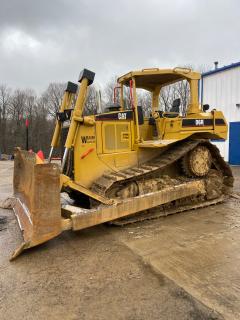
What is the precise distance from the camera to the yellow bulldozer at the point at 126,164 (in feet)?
15.9

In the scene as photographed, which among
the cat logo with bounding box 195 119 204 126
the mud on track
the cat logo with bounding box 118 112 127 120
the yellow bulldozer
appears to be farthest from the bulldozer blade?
the cat logo with bounding box 195 119 204 126

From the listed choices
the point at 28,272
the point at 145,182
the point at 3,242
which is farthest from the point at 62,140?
the point at 28,272

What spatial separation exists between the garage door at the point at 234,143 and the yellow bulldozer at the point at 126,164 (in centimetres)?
791

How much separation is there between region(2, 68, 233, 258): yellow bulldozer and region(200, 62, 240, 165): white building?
8.03 m

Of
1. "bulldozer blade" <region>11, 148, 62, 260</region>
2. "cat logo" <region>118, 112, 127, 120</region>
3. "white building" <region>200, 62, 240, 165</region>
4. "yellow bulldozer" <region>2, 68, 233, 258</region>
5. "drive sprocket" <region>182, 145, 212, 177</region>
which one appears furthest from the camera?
"white building" <region>200, 62, 240, 165</region>

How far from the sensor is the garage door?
47.6 feet

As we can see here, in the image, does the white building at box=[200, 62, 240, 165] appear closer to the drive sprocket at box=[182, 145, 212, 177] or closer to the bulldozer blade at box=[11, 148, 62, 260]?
the drive sprocket at box=[182, 145, 212, 177]

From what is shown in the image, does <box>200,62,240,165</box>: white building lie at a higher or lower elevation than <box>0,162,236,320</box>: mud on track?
higher

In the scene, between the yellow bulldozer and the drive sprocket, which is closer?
the yellow bulldozer

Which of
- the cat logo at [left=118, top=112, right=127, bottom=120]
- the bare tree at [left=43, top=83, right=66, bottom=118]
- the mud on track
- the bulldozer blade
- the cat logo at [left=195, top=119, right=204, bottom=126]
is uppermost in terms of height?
the bare tree at [left=43, top=83, right=66, bottom=118]

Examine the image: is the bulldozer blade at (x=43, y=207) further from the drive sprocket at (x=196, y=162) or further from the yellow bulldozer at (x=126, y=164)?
the drive sprocket at (x=196, y=162)

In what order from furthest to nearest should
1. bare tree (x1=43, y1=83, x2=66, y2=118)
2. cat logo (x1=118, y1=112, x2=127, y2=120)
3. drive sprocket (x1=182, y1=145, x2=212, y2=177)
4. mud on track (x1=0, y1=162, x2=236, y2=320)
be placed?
bare tree (x1=43, y1=83, x2=66, y2=118) < drive sprocket (x1=182, y1=145, x2=212, y2=177) < cat logo (x1=118, y1=112, x2=127, y2=120) < mud on track (x1=0, y1=162, x2=236, y2=320)

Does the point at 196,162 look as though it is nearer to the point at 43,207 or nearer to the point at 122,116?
the point at 122,116

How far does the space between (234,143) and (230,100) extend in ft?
6.50
